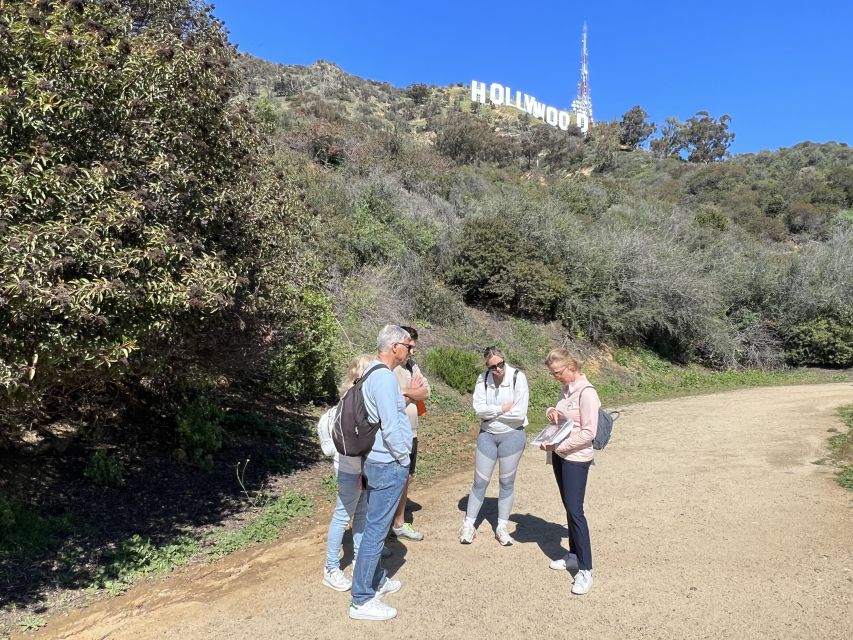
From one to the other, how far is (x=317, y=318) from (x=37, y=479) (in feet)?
14.4

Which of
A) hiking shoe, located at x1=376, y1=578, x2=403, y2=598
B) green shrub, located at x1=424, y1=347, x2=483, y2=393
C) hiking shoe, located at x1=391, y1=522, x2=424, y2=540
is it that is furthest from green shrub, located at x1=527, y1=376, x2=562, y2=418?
hiking shoe, located at x1=376, y1=578, x2=403, y2=598

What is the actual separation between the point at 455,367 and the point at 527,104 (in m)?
58.7

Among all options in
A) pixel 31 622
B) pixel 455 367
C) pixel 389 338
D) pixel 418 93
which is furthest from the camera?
pixel 418 93

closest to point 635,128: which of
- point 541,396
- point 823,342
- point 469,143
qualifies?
point 469,143

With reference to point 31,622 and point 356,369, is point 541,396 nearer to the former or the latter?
point 356,369

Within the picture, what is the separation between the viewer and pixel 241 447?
7422 millimetres

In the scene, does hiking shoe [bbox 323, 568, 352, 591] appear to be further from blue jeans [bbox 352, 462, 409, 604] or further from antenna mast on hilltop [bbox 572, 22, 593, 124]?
antenna mast on hilltop [bbox 572, 22, 593, 124]

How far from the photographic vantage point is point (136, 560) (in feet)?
15.2

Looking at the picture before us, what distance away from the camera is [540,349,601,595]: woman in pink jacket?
13.0 ft

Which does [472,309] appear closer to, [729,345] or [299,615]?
[729,345]

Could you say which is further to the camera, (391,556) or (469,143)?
(469,143)

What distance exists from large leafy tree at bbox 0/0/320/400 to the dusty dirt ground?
6.33ft

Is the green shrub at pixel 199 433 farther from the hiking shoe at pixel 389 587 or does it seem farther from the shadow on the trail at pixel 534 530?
the hiking shoe at pixel 389 587

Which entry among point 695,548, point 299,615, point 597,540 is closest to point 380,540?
point 299,615
